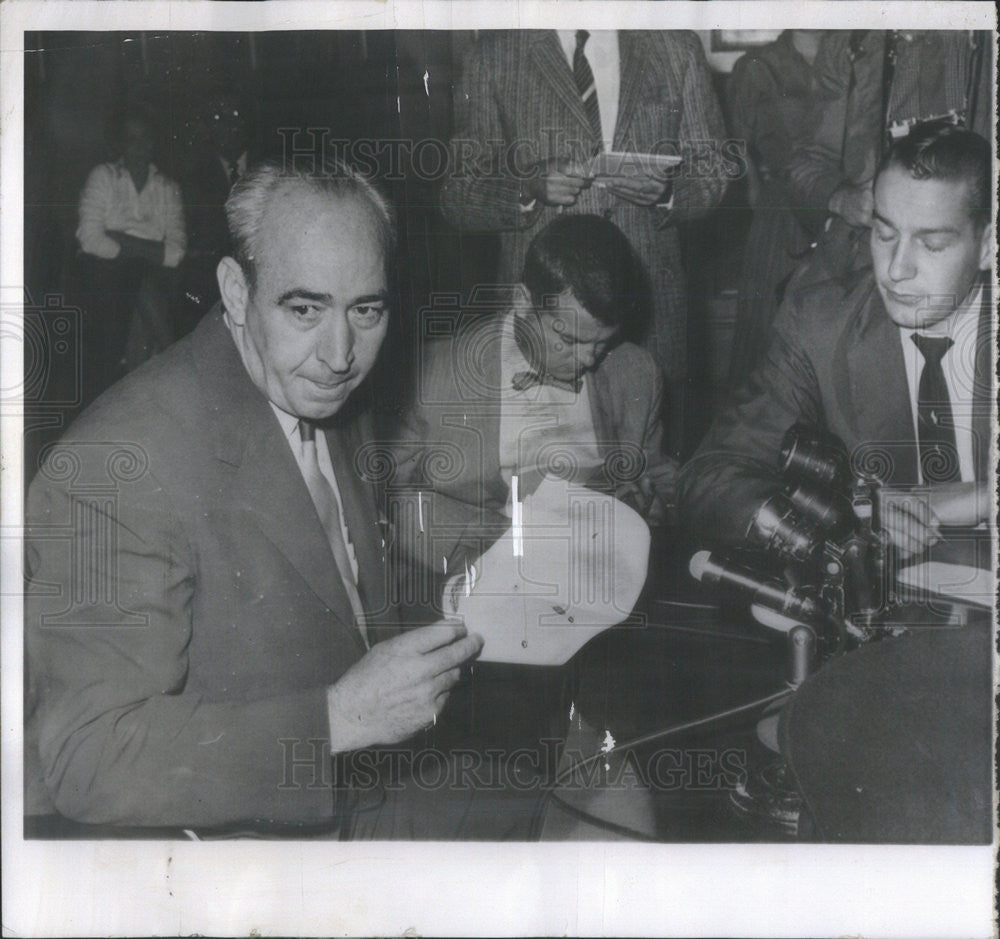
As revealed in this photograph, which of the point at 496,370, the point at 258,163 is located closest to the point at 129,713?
the point at 496,370

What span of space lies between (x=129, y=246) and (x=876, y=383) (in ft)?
6.89

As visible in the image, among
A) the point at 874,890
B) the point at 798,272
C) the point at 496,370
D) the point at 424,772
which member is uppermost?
the point at 798,272

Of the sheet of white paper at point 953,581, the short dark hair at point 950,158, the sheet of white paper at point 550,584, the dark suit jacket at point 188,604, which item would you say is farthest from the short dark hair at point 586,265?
the sheet of white paper at point 953,581

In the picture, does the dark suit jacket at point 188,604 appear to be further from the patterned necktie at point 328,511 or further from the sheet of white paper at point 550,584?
the sheet of white paper at point 550,584

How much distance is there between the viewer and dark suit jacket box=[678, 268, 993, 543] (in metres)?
2.87

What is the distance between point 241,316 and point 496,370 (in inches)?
27.9

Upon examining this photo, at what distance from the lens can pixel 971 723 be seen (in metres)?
2.88

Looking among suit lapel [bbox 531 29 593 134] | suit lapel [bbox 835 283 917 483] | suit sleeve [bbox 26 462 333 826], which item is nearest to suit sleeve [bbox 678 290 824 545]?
suit lapel [bbox 835 283 917 483]

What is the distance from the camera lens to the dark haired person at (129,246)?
2830 millimetres

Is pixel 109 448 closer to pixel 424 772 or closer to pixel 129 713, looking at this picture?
pixel 129 713

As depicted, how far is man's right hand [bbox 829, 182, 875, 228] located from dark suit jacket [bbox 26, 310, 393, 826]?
145 cm

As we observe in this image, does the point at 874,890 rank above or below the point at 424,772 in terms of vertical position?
below

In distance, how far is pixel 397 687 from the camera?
9.29ft

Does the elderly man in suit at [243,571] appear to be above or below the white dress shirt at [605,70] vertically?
below
